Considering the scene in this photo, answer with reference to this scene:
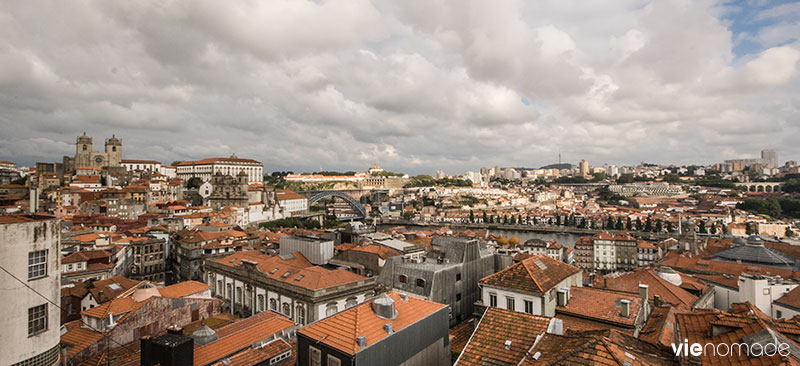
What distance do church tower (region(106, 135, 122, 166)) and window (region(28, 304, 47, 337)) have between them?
8347 cm

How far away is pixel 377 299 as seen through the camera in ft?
29.6

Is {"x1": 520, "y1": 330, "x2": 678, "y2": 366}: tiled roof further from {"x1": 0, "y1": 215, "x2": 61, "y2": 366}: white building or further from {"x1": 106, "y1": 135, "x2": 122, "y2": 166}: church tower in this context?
{"x1": 106, "y1": 135, "x2": 122, "y2": 166}: church tower

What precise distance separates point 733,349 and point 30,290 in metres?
11.5

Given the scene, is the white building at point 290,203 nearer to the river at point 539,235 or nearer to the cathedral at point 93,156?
the cathedral at point 93,156

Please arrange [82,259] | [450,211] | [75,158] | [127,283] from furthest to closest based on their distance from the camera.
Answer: [450,211]
[75,158]
[82,259]
[127,283]

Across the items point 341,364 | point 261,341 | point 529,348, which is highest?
point 529,348

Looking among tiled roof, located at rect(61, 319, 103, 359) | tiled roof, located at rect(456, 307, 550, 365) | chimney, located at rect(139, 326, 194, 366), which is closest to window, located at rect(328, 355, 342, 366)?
tiled roof, located at rect(456, 307, 550, 365)

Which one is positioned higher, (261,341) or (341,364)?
(341,364)

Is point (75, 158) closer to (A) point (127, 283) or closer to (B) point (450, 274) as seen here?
(A) point (127, 283)


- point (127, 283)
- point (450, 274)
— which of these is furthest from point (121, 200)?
point (450, 274)

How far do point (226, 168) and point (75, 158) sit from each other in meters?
26.3

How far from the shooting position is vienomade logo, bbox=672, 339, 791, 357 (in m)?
4.72

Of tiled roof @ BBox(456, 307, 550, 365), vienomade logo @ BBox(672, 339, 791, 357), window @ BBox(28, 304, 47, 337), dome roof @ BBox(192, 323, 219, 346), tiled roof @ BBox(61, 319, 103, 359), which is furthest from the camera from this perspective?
tiled roof @ BBox(61, 319, 103, 359)

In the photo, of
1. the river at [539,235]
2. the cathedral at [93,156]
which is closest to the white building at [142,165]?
the cathedral at [93,156]
